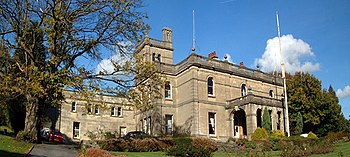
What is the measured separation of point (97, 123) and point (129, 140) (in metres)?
20.3

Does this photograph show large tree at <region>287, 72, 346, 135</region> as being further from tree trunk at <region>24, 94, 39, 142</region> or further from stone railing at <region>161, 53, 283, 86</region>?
tree trunk at <region>24, 94, 39, 142</region>

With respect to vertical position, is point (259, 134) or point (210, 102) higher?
point (210, 102)

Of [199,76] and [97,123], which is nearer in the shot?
[199,76]

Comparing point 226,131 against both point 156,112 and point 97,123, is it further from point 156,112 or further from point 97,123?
point 97,123

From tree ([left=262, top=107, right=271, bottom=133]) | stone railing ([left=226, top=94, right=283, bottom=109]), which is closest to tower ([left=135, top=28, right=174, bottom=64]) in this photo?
stone railing ([left=226, top=94, right=283, bottom=109])

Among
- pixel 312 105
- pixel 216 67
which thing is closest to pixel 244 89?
pixel 216 67

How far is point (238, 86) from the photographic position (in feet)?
118

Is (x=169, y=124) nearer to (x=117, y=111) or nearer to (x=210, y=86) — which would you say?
(x=210, y=86)

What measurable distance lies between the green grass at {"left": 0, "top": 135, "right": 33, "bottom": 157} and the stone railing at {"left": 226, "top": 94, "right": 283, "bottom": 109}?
2026cm

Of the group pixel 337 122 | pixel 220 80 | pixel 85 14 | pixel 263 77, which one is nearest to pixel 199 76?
pixel 220 80

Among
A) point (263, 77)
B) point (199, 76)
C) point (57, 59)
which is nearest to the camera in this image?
point (57, 59)

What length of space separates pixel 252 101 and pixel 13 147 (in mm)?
21628

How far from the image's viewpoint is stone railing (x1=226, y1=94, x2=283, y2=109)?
31766mm

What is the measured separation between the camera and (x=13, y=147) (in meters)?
17.4
